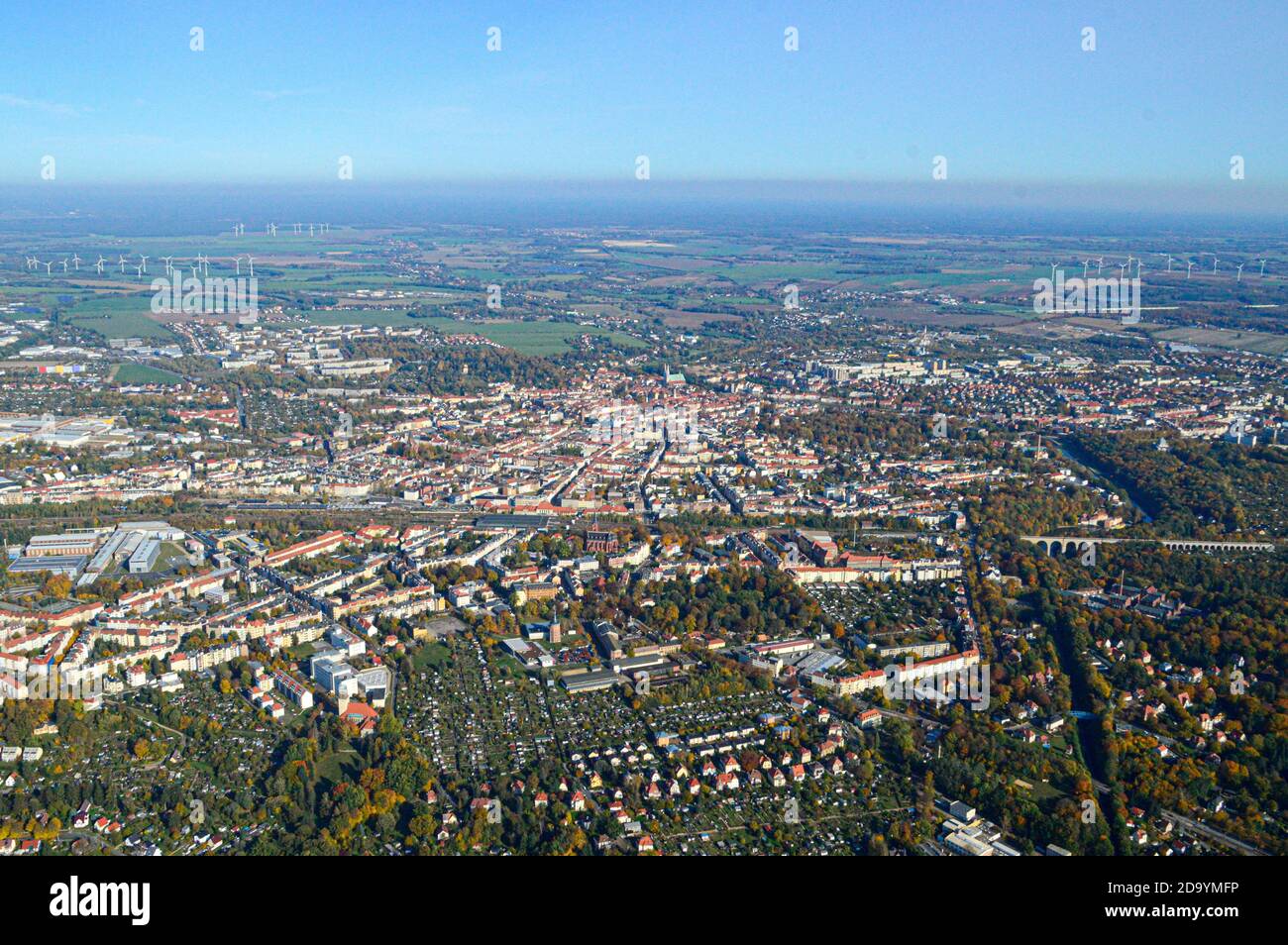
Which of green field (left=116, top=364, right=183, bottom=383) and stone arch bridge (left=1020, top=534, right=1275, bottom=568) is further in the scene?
green field (left=116, top=364, right=183, bottom=383)

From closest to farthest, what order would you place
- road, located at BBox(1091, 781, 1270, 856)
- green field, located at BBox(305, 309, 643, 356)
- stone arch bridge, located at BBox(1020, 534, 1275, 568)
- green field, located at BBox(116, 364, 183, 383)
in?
1. road, located at BBox(1091, 781, 1270, 856)
2. stone arch bridge, located at BBox(1020, 534, 1275, 568)
3. green field, located at BBox(116, 364, 183, 383)
4. green field, located at BBox(305, 309, 643, 356)

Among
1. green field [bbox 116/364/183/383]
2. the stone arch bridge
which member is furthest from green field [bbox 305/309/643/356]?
the stone arch bridge

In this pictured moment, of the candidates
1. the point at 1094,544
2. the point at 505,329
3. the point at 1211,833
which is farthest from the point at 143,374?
the point at 1211,833

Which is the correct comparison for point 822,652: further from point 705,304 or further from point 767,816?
point 705,304

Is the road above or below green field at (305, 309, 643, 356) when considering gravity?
below

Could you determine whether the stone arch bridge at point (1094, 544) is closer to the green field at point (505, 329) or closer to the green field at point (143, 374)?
the green field at point (505, 329)

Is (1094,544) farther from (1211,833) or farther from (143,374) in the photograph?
(143,374)

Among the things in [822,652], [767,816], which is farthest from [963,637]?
[767,816]

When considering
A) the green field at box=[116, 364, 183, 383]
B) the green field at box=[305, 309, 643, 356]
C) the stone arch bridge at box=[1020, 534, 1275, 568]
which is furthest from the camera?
the green field at box=[305, 309, 643, 356]

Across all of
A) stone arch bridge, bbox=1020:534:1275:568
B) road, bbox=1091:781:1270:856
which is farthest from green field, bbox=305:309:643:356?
road, bbox=1091:781:1270:856

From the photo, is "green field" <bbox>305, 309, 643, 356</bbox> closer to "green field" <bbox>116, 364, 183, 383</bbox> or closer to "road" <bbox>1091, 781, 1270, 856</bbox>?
"green field" <bbox>116, 364, 183, 383</bbox>

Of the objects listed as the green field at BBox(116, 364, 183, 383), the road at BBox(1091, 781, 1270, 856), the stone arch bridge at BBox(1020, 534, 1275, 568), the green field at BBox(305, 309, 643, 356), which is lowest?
the road at BBox(1091, 781, 1270, 856)

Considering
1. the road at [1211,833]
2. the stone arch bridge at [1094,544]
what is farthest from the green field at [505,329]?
the road at [1211,833]
